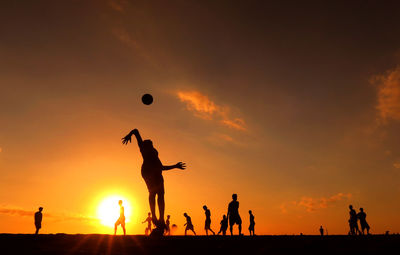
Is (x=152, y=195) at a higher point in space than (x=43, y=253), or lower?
higher

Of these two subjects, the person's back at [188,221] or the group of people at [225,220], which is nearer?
the group of people at [225,220]

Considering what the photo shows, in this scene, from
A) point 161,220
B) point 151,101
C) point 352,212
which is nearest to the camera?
point 161,220

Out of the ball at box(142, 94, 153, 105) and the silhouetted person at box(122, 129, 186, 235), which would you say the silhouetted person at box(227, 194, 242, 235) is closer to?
the ball at box(142, 94, 153, 105)

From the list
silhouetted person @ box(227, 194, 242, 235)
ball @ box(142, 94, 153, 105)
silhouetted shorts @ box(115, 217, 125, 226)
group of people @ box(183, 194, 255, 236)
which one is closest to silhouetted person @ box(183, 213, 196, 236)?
group of people @ box(183, 194, 255, 236)

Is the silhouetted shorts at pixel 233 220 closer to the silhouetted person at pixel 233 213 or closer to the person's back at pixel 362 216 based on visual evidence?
the silhouetted person at pixel 233 213

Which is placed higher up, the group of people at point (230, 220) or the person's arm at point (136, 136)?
the person's arm at point (136, 136)

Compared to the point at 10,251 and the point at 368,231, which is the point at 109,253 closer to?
the point at 10,251

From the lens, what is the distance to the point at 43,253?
5039 millimetres

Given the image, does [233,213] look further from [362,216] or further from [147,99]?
[362,216]

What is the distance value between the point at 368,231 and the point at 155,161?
59.4 feet

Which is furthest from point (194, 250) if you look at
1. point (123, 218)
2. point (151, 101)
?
point (123, 218)

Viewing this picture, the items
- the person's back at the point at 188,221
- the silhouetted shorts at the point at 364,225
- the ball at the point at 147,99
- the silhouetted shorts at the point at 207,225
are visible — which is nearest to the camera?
the ball at the point at 147,99

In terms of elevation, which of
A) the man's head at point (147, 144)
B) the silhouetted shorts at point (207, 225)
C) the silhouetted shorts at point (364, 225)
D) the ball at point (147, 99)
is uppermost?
the ball at point (147, 99)

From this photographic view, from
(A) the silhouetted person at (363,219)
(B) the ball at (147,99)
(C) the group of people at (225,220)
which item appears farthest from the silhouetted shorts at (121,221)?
(A) the silhouetted person at (363,219)
